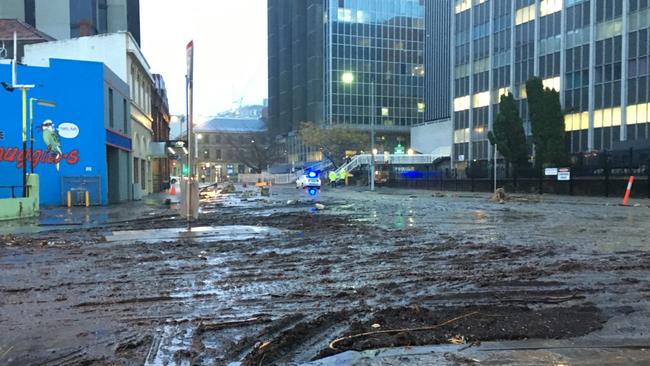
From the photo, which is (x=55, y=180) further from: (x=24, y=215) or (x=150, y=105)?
(x=150, y=105)

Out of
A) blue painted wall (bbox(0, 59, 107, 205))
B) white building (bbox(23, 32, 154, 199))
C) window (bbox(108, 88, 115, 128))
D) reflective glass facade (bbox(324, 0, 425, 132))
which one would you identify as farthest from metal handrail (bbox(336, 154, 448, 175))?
blue painted wall (bbox(0, 59, 107, 205))

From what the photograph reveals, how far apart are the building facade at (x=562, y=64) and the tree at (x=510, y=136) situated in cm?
709

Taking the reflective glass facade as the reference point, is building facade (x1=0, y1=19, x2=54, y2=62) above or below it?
below

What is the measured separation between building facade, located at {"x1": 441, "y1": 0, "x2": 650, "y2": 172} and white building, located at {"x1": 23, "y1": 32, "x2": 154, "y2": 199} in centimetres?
3353

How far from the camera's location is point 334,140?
86.1 metres

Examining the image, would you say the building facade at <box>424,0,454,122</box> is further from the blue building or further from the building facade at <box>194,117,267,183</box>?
the blue building

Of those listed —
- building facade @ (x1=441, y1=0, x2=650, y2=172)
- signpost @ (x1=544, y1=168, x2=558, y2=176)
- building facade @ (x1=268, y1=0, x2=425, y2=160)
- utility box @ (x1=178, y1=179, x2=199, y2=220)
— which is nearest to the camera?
utility box @ (x1=178, y1=179, x2=199, y2=220)

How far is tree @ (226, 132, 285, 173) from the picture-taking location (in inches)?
4459

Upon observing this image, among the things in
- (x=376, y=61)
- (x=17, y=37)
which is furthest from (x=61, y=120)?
(x=376, y=61)

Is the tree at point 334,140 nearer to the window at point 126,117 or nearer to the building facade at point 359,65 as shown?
the building facade at point 359,65

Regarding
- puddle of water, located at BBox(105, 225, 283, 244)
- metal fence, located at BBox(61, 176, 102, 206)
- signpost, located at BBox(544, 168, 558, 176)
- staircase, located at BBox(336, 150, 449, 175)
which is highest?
staircase, located at BBox(336, 150, 449, 175)

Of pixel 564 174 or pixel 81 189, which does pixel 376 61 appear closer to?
pixel 564 174

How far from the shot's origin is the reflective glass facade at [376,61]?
104 metres

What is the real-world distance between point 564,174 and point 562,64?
24.9m
